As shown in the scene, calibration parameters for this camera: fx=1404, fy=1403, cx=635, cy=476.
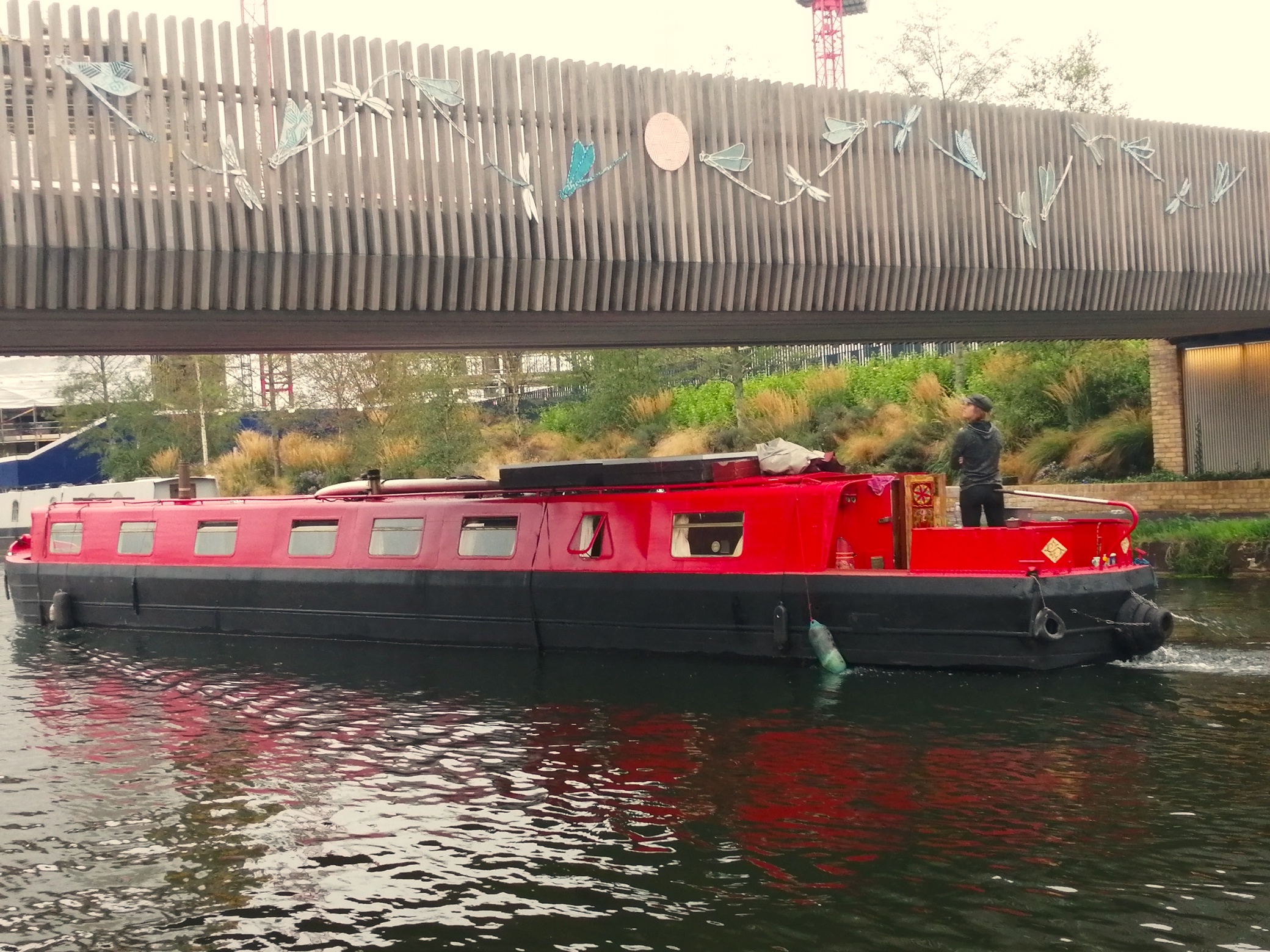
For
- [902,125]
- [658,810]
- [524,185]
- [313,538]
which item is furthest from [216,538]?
[658,810]

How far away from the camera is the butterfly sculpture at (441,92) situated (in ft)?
41.7

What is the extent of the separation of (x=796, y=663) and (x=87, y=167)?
721 centimetres

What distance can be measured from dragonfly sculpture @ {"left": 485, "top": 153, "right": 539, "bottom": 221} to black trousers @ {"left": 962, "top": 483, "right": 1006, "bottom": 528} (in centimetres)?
464

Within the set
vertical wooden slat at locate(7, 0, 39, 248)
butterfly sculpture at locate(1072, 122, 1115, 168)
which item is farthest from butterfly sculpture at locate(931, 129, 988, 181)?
vertical wooden slat at locate(7, 0, 39, 248)

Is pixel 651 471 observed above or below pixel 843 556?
above

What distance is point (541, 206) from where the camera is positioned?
42.8 feet

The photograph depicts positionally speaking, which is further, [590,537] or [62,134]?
[590,537]

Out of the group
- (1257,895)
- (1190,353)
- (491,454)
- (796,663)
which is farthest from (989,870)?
(491,454)

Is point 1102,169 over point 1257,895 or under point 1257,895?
over

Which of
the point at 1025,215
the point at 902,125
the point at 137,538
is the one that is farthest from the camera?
the point at 137,538

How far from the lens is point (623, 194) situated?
1347 centimetres

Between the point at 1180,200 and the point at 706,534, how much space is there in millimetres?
8099

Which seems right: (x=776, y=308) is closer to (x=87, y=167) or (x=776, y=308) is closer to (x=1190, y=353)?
(x=87, y=167)

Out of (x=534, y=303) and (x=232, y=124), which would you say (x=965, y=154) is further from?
(x=232, y=124)
